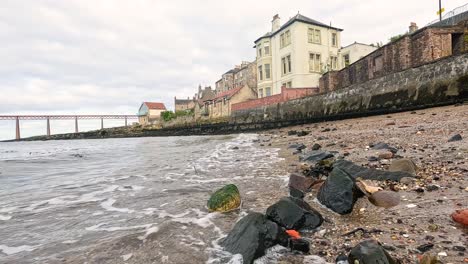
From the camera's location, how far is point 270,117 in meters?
28.5

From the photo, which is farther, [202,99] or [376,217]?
[202,99]

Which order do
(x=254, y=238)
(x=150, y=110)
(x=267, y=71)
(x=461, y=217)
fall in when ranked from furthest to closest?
(x=150, y=110) → (x=267, y=71) → (x=254, y=238) → (x=461, y=217)

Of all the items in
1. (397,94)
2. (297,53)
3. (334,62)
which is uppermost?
(297,53)

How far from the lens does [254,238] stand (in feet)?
9.53

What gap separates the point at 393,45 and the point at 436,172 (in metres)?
16.4

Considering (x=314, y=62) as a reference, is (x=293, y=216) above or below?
below

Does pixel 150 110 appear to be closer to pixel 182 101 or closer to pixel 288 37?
pixel 182 101

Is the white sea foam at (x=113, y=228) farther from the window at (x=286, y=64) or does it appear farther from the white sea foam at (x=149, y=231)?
the window at (x=286, y=64)

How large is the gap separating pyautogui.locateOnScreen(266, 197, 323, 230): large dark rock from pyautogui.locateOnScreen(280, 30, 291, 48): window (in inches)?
1397

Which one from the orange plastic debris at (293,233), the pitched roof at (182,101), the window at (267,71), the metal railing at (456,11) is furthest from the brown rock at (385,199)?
the pitched roof at (182,101)

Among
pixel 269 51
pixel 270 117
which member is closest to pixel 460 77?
pixel 270 117

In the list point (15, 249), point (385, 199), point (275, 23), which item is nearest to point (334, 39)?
point (275, 23)

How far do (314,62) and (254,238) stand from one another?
3544cm

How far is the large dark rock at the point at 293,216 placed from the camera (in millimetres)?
3271
